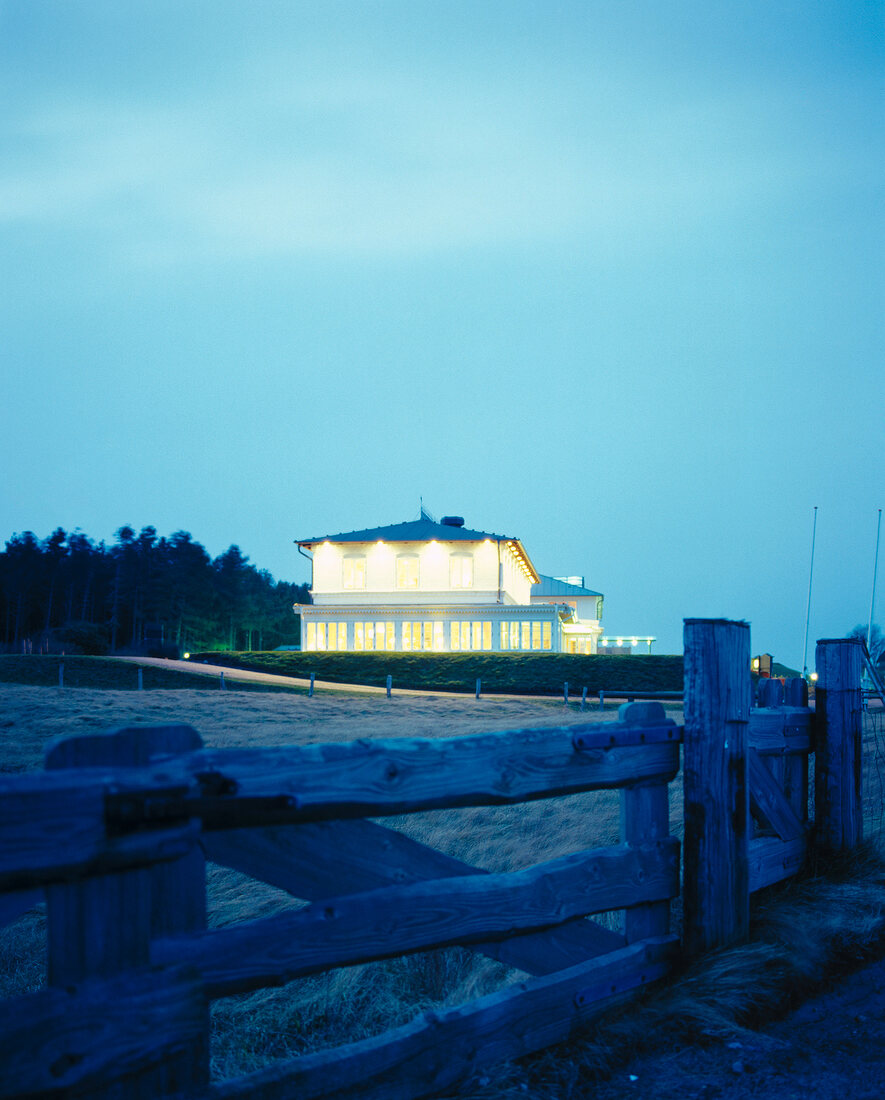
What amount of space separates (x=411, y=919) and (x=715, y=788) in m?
1.90

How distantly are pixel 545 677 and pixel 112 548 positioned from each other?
7970 centimetres

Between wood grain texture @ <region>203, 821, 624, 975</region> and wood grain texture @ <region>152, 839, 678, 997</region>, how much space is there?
0.05 metres

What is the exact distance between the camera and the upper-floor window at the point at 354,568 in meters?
43.1

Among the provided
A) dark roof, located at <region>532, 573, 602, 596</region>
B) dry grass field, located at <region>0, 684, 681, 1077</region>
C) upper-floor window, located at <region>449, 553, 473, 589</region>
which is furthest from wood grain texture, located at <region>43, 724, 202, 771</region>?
dark roof, located at <region>532, 573, 602, 596</region>

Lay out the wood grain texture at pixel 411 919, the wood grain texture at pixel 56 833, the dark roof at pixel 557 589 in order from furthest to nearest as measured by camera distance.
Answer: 1. the dark roof at pixel 557 589
2. the wood grain texture at pixel 411 919
3. the wood grain texture at pixel 56 833

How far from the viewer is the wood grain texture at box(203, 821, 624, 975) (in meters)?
2.59

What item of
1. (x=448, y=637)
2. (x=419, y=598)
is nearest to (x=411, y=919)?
(x=448, y=637)

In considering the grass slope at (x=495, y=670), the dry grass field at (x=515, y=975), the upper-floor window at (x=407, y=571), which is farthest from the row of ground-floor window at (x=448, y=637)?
the dry grass field at (x=515, y=975)

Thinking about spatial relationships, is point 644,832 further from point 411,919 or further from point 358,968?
point 358,968

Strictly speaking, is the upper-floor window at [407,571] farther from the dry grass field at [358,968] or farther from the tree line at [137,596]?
the tree line at [137,596]

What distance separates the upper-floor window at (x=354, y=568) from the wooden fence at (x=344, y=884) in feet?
128

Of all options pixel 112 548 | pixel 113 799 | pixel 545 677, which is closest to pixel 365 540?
pixel 545 677

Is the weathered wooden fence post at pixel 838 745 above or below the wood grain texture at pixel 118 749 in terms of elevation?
below

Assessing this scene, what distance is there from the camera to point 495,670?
124ft
